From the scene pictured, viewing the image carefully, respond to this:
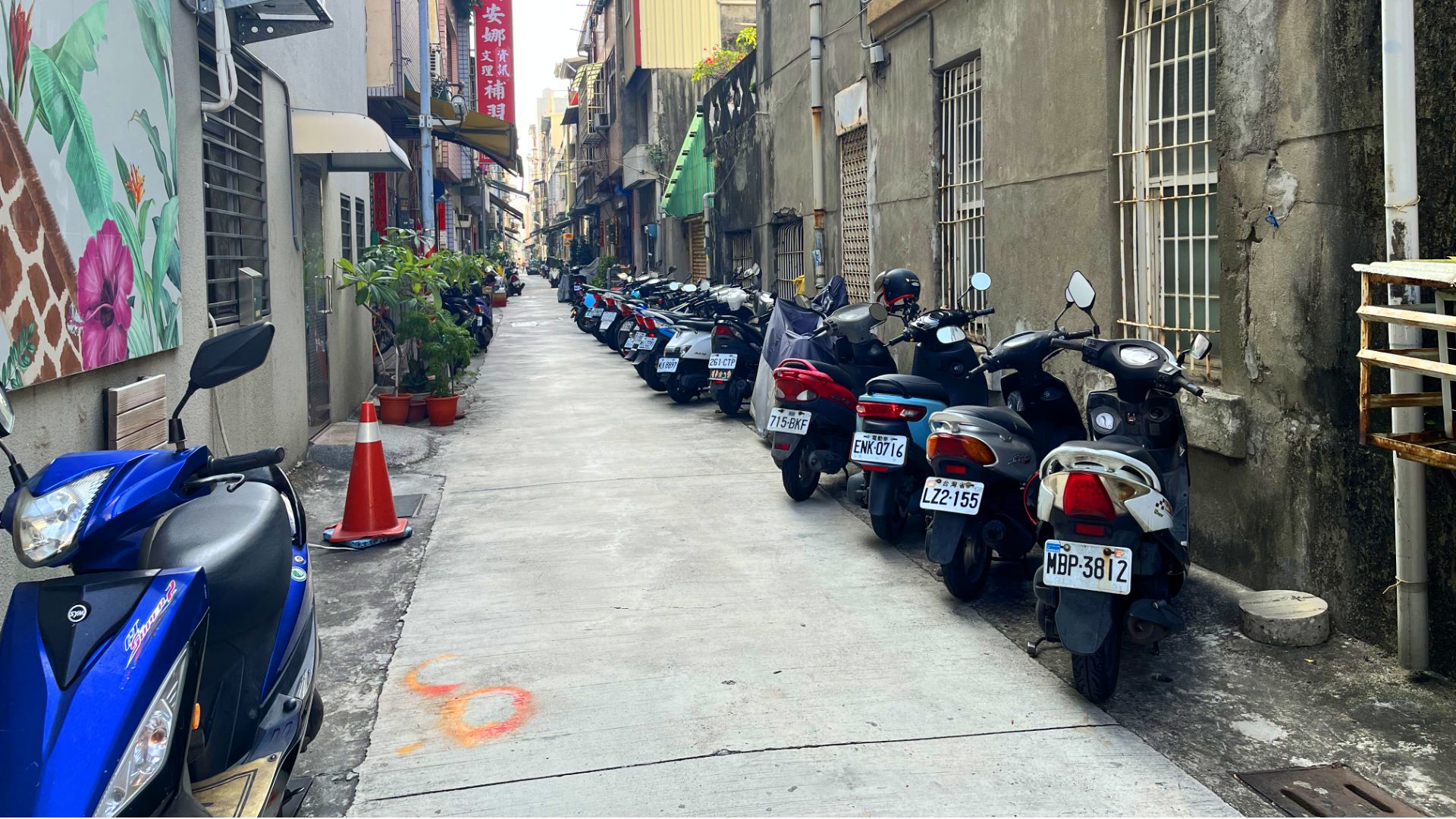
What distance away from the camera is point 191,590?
2572 mm

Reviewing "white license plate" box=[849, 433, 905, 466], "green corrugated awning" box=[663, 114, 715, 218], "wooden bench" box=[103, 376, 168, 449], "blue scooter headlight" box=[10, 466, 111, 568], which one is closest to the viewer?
"blue scooter headlight" box=[10, 466, 111, 568]

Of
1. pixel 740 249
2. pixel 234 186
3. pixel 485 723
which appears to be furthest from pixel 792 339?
pixel 740 249

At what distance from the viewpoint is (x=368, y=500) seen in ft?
22.6

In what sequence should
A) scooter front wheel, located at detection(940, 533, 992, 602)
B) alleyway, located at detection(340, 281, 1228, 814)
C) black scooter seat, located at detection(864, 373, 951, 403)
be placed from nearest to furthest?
alleyway, located at detection(340, 281, 1228, 814), scooter front wheel, located at detection(940, 533, 992, 602), black scooter seat, located at detection(864, 373, 951, 403)

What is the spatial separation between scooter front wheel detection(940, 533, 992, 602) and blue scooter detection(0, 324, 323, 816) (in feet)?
10.2

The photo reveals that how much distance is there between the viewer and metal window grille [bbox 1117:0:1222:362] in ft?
19.6

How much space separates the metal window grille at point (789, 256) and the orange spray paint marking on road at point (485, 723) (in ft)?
34.3

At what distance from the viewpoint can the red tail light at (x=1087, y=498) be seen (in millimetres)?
4332

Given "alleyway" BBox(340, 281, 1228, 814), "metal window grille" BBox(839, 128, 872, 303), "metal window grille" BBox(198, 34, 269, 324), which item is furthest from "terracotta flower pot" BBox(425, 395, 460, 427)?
"metal window grille" BBox(839, 128, 872, 303)

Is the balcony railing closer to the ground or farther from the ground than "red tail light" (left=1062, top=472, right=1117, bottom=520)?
farther from the ground

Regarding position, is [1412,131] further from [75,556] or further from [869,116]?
[869,116]

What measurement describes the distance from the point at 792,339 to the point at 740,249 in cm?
998

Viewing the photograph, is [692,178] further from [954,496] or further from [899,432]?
[954,496]

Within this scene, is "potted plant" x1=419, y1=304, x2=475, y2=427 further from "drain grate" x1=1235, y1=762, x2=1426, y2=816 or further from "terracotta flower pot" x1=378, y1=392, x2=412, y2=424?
"drain grate" x1=1235, y1=762, x2=1426, y2=816
